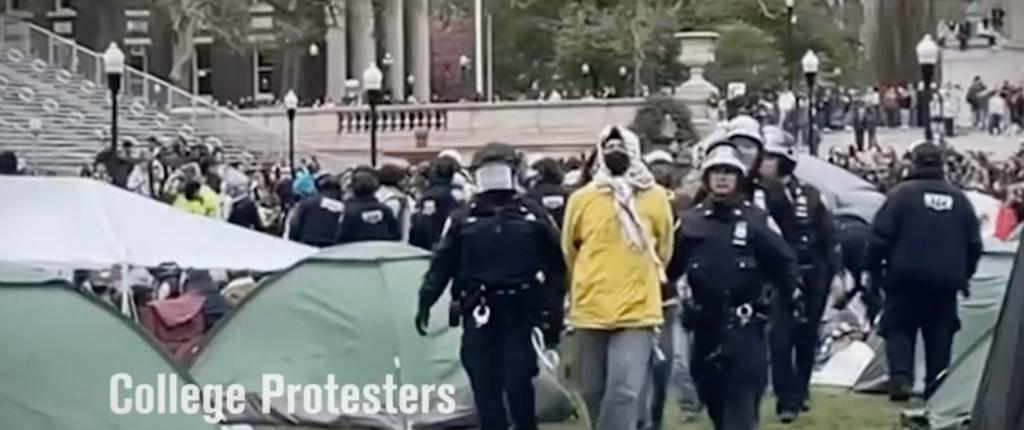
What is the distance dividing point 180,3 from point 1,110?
8.52 m

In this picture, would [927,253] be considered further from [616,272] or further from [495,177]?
[495,177]

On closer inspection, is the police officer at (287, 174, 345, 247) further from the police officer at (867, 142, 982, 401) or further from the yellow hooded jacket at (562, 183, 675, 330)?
the yellow hooded jacket at (562, 183, 675, 330)

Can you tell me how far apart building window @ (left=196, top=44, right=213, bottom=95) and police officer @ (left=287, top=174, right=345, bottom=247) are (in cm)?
4949

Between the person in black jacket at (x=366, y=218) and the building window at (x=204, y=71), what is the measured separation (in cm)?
5105

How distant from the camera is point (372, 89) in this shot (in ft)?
122

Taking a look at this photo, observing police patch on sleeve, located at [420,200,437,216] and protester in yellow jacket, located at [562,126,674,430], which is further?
police patch on sleeve, located at [420,200,437,216]

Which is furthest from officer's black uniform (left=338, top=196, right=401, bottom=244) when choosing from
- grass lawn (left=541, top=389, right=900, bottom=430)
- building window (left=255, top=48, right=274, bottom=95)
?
building window (left=255, top=48, right=274, bottom=95)

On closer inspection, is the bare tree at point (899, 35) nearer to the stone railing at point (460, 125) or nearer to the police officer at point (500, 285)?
the stone railing at point (460, 125)

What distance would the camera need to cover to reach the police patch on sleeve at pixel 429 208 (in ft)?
58.8

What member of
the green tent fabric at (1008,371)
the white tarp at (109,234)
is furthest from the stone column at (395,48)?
the green tent fabric at (1008,371)

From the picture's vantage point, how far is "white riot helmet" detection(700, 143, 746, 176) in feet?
36.1

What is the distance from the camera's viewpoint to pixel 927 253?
45.9 feet

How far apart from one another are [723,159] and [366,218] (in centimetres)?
589

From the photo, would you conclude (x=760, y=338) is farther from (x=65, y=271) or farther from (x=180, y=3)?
(x=180, y=3)
